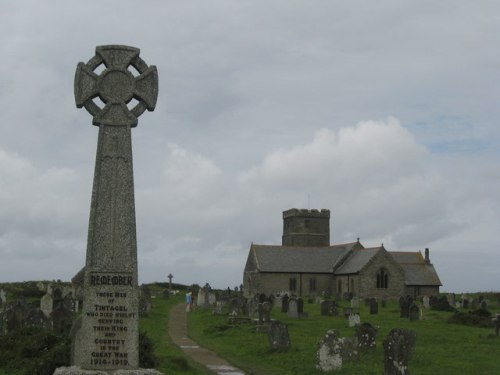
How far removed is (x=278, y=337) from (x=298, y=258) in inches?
2099

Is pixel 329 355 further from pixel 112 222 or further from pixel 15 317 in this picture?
pixel 15 317

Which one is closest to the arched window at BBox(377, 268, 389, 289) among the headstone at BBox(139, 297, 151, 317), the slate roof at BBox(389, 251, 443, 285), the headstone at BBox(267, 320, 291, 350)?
the slate roof at BBox(389, 251, 443, 285)

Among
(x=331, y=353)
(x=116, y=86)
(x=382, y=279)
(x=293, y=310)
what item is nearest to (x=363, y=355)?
(x=331, y=353)

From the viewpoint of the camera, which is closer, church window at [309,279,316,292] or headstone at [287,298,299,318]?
headstone at [287,298,299,318]

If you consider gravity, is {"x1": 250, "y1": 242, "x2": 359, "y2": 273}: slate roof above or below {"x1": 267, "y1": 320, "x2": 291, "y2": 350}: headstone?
above

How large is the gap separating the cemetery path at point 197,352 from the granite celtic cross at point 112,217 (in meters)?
7.48

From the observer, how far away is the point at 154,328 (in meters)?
28.2

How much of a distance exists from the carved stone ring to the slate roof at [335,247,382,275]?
58004mm

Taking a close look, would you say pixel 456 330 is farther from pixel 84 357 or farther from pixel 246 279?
pixel 246 279

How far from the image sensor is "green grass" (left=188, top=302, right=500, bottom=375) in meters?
16.8

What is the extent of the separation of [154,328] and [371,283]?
4075cm

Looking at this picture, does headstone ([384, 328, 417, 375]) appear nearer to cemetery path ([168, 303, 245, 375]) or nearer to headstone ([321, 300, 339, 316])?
cemetery path ([168, 303, 245, 375])

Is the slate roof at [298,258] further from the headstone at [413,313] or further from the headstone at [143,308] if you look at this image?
the headstone at [413,313]

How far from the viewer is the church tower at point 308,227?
85.2 m
